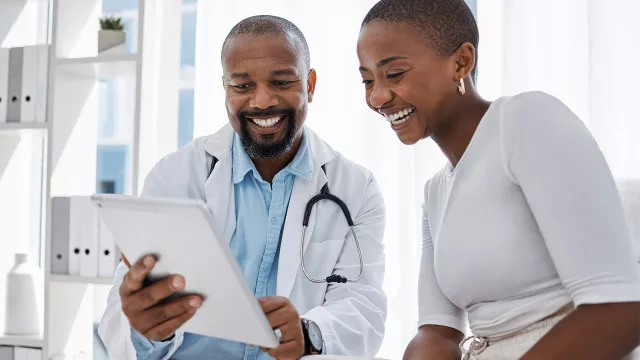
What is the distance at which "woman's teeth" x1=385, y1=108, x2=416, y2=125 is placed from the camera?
111 cm

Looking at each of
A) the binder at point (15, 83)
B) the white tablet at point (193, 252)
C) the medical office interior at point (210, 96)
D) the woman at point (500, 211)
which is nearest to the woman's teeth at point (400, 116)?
the woman at point (500, 211)

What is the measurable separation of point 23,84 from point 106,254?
27.2 inches

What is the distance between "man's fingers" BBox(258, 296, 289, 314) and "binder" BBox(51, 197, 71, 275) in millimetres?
1268

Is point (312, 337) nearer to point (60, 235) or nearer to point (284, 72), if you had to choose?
point (284, 72)

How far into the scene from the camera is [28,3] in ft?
8.57

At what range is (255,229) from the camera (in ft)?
5.54

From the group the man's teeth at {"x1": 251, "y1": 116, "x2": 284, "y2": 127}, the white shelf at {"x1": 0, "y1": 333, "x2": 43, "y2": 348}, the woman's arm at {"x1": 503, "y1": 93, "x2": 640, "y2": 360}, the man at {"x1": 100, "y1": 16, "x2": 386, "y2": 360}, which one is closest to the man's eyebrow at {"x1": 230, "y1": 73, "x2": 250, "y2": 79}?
the man at {"x1": 100, "y1": 16, "x2": 386, "y2": 360}

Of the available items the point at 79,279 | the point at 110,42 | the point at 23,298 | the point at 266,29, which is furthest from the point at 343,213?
the point at 23,298

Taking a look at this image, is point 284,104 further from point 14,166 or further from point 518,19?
point 14,166

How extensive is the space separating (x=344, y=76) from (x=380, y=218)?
87 cm

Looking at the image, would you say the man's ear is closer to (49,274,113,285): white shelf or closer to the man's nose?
the man's nose

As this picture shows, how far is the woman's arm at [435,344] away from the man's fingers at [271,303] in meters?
0.24

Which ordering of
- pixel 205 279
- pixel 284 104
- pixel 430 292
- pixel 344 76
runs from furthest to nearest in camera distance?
pixel 344 76, pixel 284 104, pixel 430 292, pixel 205 279

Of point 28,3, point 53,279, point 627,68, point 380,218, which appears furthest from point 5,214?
point 627,68
